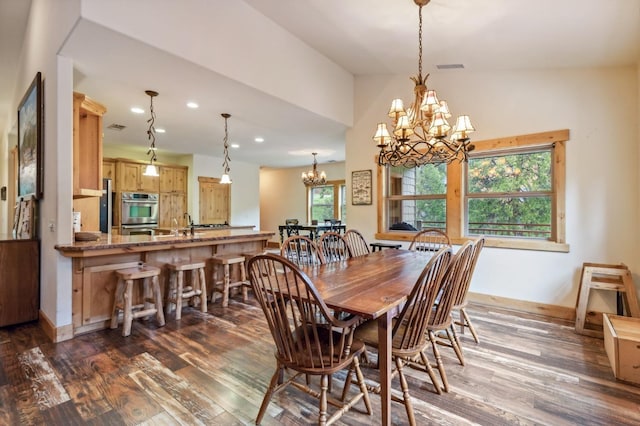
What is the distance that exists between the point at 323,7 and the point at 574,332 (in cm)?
411

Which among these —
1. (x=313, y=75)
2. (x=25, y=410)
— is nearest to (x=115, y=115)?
(x=313, y=75)

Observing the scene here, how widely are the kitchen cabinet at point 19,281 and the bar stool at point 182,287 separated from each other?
132 centimetres

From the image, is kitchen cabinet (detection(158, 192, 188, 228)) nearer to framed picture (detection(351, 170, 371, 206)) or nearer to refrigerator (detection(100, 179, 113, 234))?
refrigerator (detection(100, 179, 113, 234))

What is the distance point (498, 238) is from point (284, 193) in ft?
23.8

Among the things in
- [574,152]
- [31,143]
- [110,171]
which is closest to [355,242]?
[574,152]

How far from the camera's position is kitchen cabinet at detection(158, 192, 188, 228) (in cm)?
707

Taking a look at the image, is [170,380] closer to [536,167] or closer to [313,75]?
[313,75]

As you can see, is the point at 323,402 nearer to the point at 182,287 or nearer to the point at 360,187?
the point at 182,287

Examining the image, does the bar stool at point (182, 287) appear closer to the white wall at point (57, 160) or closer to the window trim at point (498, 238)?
the white wall at point (57, 160)

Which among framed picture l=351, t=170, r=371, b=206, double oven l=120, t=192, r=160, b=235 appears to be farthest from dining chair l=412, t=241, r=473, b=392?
double oven l=120, t=192, r=160, b=235

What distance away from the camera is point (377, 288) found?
1939 mm

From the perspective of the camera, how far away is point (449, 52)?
3.56m

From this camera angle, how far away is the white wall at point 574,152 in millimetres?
3152

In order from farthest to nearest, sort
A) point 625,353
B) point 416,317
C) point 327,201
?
point 327,201
point 625,353
point 416,317
